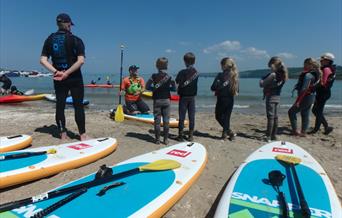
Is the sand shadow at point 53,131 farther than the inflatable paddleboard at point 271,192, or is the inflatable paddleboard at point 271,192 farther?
the sand shadow at point 53,131

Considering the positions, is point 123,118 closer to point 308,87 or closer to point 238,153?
point 238,153

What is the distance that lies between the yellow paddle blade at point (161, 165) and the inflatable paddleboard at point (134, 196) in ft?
0.15

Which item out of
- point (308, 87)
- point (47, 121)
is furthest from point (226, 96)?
point (47, 121)

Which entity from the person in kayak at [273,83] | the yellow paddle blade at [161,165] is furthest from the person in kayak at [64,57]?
the person in kayak at [273,83]

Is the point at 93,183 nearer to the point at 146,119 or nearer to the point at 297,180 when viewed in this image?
the point at 297,180

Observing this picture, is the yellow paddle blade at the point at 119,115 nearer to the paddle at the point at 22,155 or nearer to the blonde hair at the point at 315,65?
the paddle at the point at 22,155

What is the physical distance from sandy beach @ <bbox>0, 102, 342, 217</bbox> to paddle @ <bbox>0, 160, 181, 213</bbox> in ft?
1.36

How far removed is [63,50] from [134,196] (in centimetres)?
291

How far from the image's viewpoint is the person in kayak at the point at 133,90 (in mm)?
7781

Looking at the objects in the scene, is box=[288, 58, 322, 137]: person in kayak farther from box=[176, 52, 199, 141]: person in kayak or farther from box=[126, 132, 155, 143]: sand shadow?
box=[126, 132, 155, 143]: sand shadow

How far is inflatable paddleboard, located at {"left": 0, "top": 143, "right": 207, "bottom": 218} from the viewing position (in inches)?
91.0

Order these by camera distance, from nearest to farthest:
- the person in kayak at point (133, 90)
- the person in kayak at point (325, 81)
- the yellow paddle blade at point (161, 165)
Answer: the yellow paddle blade at point (161, 165), the person in kayak at point (325, 81), the person in kayak at point (133, 90)

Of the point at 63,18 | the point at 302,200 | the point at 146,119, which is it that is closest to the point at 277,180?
the point at 302,200

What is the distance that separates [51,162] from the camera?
11.6ft
